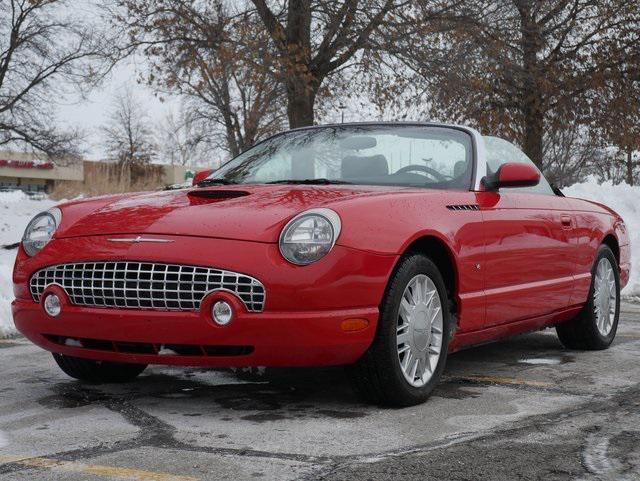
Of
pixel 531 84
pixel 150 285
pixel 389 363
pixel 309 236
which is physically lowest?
pixel 389 363

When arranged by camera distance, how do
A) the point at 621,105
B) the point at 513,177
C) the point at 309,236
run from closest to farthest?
the point at 309,236 < the point at 513,177 < the point at 621,105

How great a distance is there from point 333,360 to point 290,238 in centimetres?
55

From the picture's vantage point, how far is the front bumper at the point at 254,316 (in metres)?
3.97

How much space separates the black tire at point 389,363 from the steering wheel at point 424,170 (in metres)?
0.91

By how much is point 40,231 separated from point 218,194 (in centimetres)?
87

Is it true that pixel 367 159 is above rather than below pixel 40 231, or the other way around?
above

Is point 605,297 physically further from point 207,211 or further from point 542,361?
point 207,211

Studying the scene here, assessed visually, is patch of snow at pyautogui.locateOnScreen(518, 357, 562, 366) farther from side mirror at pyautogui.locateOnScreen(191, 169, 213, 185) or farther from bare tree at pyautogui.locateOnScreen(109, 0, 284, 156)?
bare tree at pyautogui.locateOnScreen(109, 0, 284, 156)

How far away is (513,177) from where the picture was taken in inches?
206

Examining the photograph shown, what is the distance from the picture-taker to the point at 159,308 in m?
4.06

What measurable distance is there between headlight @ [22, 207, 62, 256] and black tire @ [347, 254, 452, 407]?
156cm

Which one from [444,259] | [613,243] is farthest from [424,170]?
[613,243]

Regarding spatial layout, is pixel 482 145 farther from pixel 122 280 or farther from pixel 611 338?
pixel 122 280

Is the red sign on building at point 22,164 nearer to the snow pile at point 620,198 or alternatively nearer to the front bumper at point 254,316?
the snow pile at point 620,198
